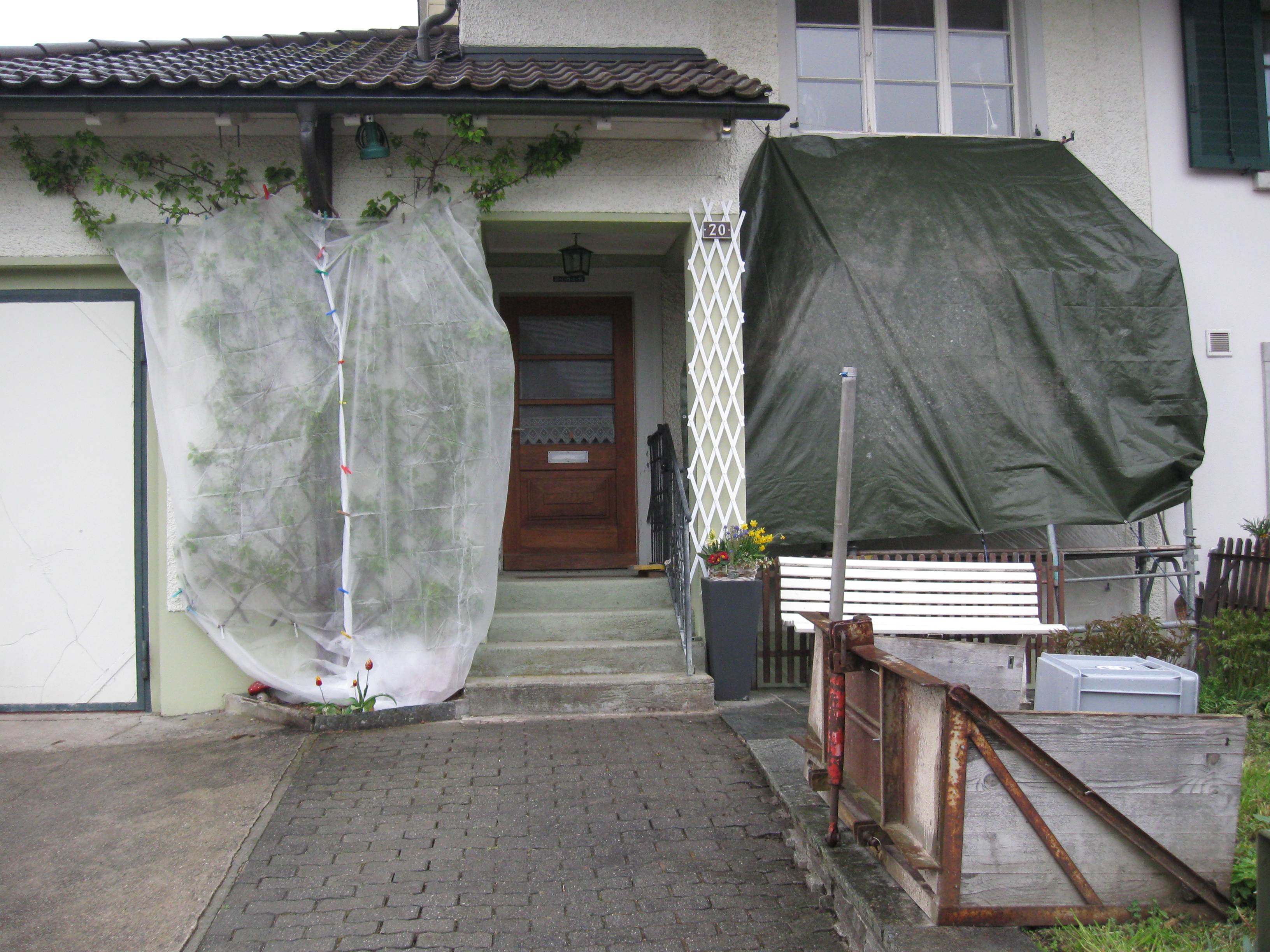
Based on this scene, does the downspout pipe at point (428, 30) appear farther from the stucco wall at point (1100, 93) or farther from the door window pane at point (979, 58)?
the stucco wall at point (1100, 93)

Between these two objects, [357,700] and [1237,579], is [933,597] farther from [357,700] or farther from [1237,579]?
[357,700]

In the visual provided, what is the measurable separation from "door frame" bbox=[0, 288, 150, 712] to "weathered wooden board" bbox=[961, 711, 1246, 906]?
4945 mm

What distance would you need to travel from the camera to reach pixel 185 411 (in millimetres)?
5414

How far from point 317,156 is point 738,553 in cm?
337

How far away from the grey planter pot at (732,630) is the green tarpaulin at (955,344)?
73 centimetres

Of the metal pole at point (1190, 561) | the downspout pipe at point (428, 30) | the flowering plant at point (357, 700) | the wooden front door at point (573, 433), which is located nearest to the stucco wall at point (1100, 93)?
the metal pole at point (1190, 561)

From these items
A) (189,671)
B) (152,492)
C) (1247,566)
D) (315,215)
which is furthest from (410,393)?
(1247,566)

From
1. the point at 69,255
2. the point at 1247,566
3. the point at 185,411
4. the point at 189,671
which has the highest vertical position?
the point at 69,255

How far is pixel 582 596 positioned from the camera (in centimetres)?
628

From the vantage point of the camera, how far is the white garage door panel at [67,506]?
18.5 ft

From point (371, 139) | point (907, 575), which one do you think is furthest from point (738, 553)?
point (371, 139)

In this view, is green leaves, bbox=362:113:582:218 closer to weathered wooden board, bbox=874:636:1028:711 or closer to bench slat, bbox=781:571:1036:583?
bench slat, bbox=781:571:1036:583

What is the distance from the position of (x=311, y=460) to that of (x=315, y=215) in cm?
147

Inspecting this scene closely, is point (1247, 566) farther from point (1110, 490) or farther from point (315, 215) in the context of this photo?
point (315, 215)
